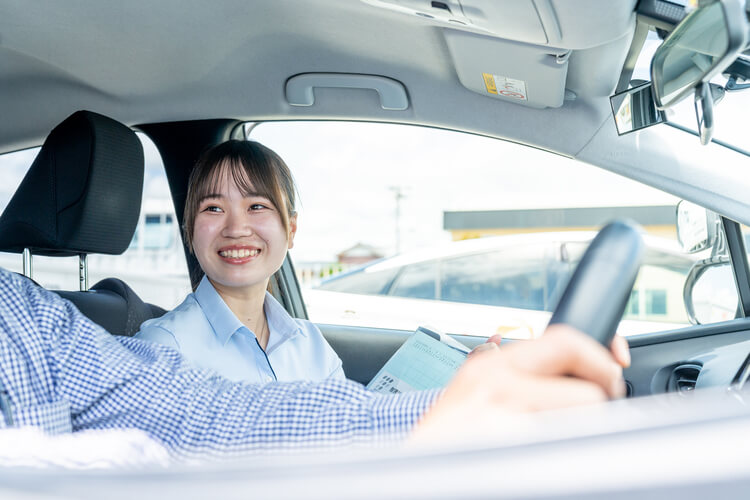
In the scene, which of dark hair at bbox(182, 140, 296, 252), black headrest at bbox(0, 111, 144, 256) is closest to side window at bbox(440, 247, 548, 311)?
dark hair at bbox(182, 140, 296, 252)

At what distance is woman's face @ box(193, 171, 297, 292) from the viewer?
1.81 m

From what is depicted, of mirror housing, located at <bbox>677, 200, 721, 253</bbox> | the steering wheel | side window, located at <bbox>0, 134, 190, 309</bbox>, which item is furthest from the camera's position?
side window, located at <bbox>0, 134, 190, 309</bbox>

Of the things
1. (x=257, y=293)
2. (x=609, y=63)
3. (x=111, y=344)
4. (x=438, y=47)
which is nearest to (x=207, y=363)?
(x=257, y=293)

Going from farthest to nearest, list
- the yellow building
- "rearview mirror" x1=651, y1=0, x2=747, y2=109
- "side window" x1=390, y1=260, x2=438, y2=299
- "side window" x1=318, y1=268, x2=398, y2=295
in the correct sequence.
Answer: "side window" x1=390, y1=260, x2=438, y2=299 < "side window" x1=318, y1=268, x2=398, y2=295 < the yellow building < "rearview mirror" x1=651, y1=0, x2=747, y2=109

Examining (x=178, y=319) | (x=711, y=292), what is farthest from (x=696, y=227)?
(x=178, y=319)

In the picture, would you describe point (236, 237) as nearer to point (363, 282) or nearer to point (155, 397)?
point (155, 397)

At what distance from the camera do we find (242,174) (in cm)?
187

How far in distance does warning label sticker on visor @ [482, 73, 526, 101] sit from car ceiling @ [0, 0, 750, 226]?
53 millimetres

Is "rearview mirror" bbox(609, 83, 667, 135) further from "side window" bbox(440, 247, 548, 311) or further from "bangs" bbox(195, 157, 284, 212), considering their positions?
"side window" bbox(440, 247, 548, 311)

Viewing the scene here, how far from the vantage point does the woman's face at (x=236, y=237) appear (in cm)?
181

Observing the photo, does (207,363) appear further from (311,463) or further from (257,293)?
(311,463)

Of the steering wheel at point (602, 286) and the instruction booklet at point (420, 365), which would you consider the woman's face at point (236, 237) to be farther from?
the steering wheel at point (602, 286)

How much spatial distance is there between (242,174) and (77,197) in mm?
444

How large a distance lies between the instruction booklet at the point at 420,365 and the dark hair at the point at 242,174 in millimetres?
463
